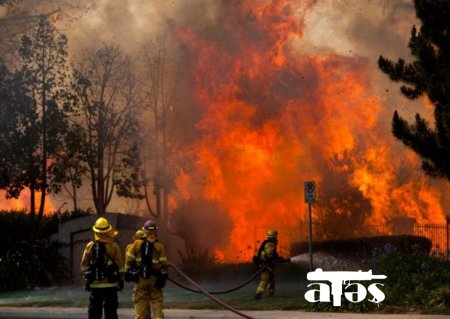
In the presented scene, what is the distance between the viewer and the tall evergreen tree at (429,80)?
22.6 metres

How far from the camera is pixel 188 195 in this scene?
138 ft

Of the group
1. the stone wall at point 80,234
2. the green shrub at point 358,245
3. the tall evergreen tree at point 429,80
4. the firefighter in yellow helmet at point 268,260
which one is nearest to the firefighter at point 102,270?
the firefighter in yellow helmet at point 268,260

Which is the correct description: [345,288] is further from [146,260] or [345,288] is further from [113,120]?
[113,120]

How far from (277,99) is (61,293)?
58.9 ft

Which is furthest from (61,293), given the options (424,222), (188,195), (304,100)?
(424,222)

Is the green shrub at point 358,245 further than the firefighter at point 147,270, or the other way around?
the green shrub at point 358,245

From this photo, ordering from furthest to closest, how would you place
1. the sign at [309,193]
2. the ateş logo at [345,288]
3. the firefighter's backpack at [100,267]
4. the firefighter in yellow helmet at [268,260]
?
the firefighter in yellow helmet at [268,260], the sign at [309,193], the ateş logo at [345,288], the firefighter's backpack at [100,267]

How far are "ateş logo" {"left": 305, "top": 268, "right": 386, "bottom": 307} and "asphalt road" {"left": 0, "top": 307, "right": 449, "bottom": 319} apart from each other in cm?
61

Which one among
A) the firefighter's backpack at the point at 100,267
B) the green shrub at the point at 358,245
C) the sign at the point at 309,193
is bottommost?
the firefighter's backpack at the point at 100,267

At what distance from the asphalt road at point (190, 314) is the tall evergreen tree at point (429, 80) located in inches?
263

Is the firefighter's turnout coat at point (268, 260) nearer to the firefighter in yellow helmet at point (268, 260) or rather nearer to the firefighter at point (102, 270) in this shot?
the firefighter in yellow helmet at point (268, 260)

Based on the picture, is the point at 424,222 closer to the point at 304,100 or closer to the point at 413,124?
the point at 304,100

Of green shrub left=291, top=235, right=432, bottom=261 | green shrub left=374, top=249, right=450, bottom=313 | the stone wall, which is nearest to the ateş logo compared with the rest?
green shrub left=374, top=249, right=450, bottom=313

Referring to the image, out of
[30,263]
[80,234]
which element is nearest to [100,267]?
[80,234]
